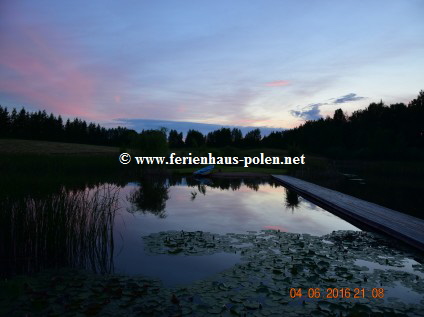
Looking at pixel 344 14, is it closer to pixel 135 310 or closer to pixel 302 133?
pixel 135 310

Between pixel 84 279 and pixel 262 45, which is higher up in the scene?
pixel 262 45

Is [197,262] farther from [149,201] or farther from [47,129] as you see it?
[47,129]

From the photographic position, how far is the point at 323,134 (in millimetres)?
73688

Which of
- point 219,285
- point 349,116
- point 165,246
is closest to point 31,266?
point 165,246

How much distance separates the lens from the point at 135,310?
4031 millimetres

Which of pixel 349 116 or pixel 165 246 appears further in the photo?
pixel 349 116

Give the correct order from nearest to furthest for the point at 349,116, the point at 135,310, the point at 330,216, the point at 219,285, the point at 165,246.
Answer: the point at 135,310 → the point at 219,285 → the point at 165,246 → the point at 330,216 → the point at 349,116

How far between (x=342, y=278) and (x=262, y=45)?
15818 millimetres

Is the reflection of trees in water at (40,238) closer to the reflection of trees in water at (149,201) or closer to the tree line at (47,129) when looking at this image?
the reflection of trees in water at (149,201)
